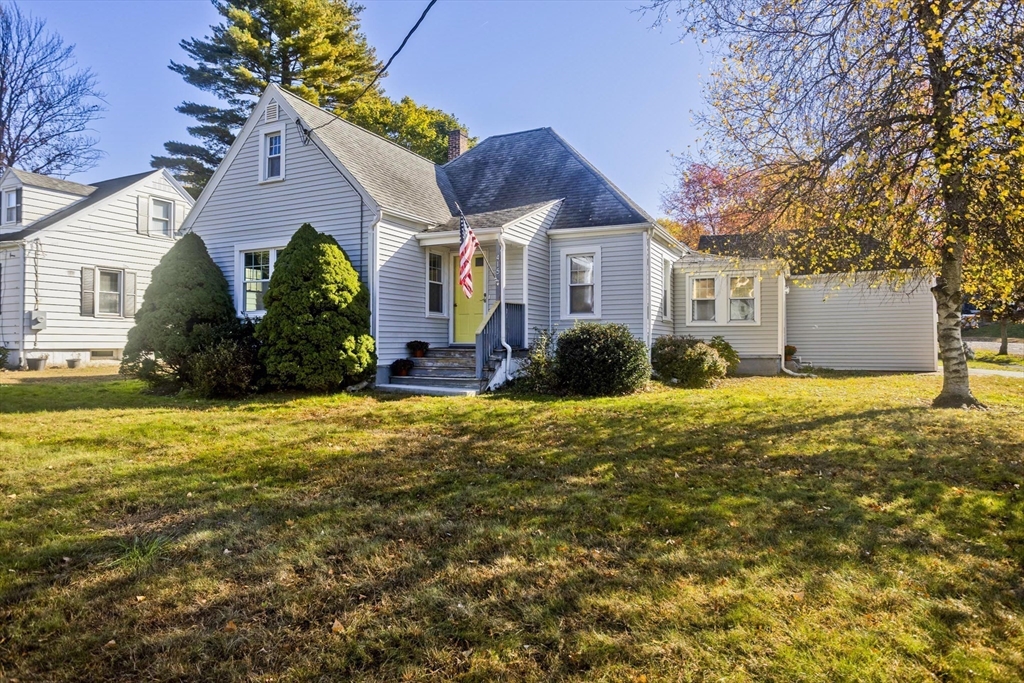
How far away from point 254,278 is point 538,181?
25.7 ft

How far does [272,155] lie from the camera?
1392 centimetres

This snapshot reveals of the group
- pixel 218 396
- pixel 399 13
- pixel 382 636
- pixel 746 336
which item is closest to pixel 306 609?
pixel 382 636

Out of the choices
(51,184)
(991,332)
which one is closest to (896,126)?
(51,184)

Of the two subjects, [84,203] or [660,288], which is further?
[84,203]

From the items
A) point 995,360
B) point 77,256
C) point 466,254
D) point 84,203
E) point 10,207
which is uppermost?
point 84,203

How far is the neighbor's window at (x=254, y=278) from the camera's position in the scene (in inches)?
554

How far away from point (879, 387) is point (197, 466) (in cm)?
1276

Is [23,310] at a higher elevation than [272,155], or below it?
below

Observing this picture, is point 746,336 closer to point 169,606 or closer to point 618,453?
point 618,453

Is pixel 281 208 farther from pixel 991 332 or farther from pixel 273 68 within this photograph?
pixel 991 332

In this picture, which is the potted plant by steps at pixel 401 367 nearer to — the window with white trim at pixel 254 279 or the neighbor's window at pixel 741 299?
the window with white trim at pixel 254 279

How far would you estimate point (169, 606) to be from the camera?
10.4ft

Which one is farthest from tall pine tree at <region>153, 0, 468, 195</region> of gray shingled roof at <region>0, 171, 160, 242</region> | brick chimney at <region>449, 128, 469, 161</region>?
brick chimney at <region>449, 128, 469, 161</region>

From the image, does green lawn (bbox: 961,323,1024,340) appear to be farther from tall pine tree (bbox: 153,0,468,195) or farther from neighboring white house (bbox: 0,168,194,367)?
neighboring white house (bbox: 0,168,194,367)
